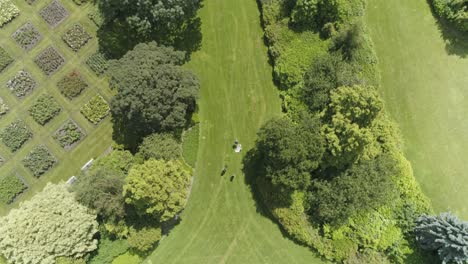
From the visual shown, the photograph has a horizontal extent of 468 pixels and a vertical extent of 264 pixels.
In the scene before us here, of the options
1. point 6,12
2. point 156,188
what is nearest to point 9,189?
point 156,188

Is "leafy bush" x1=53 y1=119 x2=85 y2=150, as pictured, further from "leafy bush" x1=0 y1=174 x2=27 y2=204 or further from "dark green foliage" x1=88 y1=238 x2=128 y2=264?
"dark green foliage" x1=88 y1=238 x2=128 y2=264

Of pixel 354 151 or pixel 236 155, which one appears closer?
pixel 354 151

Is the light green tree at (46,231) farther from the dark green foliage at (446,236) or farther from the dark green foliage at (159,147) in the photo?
the dark green foliage at (446,236)

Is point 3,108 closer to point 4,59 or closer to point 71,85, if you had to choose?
point 4,59

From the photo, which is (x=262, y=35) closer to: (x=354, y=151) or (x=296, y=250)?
(x=354, y=151)

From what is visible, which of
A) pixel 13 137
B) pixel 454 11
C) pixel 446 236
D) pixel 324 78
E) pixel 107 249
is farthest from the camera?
pixel 13 137

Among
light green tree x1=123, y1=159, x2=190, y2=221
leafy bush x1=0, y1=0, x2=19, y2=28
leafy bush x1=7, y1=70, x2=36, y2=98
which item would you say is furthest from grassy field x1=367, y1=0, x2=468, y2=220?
leafy bush x1=0, y1=0, x2=19, y2=28

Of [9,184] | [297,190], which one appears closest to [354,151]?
[297,190]

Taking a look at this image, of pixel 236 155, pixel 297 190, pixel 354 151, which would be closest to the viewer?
pixel 354 151
